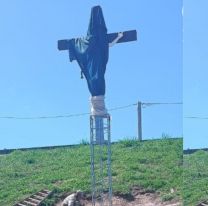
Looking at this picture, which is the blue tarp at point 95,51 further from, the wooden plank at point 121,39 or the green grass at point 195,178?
the green grass at point 195,178

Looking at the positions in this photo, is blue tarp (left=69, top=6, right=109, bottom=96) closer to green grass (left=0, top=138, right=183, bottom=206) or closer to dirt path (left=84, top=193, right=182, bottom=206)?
dirt path (left=84, top=193, right=182, bottom=206)

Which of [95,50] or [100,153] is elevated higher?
[95,50]

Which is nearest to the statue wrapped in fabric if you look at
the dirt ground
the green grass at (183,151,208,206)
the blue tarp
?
the blue tarp

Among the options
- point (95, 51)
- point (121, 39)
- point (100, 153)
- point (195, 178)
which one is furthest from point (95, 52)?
point (195, 178)

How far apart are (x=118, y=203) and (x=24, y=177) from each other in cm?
187

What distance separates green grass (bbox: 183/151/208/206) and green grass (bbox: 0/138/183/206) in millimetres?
122

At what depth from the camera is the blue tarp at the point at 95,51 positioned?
18.2 ft

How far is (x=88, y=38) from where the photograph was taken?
5.64 metres

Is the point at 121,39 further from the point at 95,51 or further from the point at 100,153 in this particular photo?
the point at 100,153

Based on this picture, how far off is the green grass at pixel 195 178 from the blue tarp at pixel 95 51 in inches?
68.7

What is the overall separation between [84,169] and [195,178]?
1710 mm

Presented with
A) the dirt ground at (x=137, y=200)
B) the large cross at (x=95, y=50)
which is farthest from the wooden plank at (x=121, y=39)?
the dirt ground at (x=137, y=200)

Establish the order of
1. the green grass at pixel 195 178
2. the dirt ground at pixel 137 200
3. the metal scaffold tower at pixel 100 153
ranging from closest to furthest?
the metal scaffold tower at pixel 100 153
the green grass at pixel 195 178
the dirt ground at pixel 137 200

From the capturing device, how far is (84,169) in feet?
25.5
